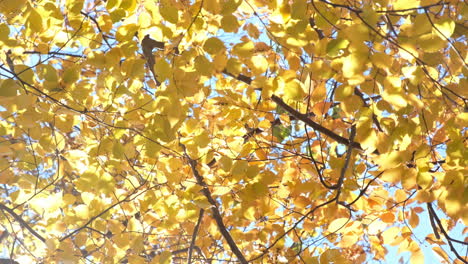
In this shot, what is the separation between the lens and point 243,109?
72.2 inches

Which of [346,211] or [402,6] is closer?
[402,6]

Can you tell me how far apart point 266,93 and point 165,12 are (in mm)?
414

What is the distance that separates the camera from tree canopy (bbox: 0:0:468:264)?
1304 mm

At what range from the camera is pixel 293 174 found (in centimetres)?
188

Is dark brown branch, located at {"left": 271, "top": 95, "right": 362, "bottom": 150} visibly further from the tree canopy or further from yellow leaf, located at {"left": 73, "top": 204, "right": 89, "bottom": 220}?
yellow leaf, located at {"left": 73, "top": 204, "right": 89, "bottom": 220}

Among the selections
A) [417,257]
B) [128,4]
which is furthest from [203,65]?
[417,257]

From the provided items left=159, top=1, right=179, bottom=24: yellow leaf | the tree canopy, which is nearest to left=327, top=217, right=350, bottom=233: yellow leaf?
the tree canopy

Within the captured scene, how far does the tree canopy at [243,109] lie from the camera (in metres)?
1.30

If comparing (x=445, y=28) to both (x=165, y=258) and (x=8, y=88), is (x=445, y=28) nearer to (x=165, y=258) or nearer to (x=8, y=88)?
(x=8, y=88)

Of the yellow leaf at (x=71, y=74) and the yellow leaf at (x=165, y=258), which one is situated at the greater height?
the yellow leaf at (x=71, y=74)

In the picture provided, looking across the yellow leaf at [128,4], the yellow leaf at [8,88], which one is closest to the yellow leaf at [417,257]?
the yellow leaf at [128,4]

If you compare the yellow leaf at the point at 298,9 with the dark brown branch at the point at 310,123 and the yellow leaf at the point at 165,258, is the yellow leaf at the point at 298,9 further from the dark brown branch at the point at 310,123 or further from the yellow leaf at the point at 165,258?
the yellow leaf at the point at 165,258

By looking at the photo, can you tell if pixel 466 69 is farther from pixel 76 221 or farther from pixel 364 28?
pixel 76 221

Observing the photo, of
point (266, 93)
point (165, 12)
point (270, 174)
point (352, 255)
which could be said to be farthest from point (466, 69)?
point (352, 255)
